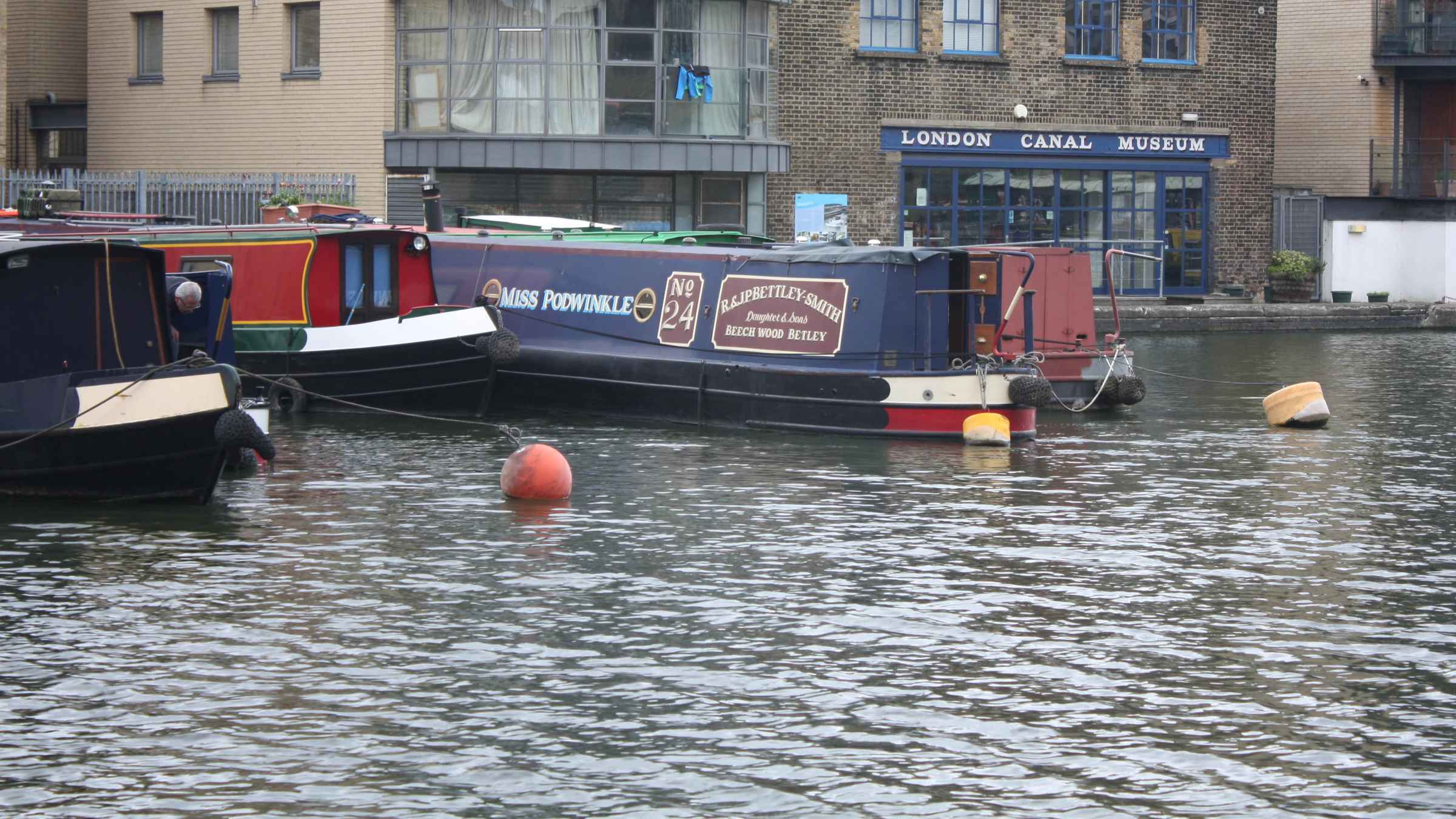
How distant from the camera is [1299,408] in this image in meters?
21.5

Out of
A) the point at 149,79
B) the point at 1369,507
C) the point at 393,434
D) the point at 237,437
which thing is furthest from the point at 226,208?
the point at 1369,507

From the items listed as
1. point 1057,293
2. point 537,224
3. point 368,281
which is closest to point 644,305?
point 368,281

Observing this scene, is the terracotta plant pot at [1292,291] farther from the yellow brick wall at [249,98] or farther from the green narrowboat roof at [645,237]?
the green narrowboat roof at [645,237]

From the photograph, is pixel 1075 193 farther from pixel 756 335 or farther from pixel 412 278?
pixel 412 278

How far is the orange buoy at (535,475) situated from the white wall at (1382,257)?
3033cm

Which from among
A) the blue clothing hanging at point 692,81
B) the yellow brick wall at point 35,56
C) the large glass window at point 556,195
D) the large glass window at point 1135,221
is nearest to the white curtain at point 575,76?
the large glass window at point 556,195

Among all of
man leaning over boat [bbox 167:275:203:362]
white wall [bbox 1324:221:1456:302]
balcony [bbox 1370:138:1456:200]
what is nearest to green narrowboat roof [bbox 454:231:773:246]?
man leaning over boat [bbox 167:275:203:362]

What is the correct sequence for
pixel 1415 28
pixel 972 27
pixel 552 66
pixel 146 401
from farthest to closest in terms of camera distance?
pixel 1415 28
pixel 972 27
pixel 552 66
pixel 146 401

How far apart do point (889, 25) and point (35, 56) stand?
16.2m

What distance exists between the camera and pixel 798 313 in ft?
70.9

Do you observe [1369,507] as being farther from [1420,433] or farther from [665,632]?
[665,632]

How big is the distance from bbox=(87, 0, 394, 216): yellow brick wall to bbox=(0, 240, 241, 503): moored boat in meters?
17.6

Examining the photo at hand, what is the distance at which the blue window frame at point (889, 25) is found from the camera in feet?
123

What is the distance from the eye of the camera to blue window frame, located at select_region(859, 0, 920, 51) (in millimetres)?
37562
